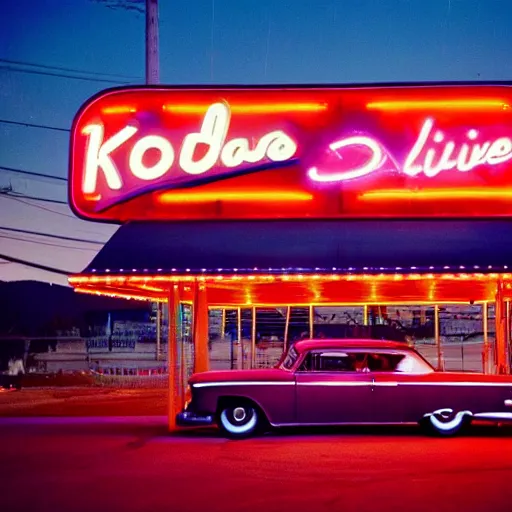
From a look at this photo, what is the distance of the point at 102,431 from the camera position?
1670 centimetres

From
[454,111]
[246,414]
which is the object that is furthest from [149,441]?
[454,111]

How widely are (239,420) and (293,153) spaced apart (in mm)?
5412

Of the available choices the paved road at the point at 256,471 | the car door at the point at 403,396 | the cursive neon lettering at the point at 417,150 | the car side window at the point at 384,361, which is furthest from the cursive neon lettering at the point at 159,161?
the car door at the point at 403,396

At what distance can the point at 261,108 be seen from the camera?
1794cm

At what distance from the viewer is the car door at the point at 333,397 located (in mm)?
14766

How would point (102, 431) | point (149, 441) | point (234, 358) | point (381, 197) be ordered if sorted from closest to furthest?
point (149, 441) < point (102, 431) < point (381, 197) < point (234, 358)

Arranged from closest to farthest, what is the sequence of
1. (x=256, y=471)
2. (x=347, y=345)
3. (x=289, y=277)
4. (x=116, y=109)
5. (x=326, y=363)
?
(x=256, y=471)
(x=326, y=363)
(x=347, y=345)
(x=289, y=277)
(x=116, y=109)

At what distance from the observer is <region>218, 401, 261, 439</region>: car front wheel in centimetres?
1504

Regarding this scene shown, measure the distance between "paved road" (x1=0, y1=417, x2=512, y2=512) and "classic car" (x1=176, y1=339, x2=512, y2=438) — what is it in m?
0.34

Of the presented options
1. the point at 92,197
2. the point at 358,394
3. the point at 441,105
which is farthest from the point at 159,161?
the point at 358,394

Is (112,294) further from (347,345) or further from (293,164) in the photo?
(347,345)

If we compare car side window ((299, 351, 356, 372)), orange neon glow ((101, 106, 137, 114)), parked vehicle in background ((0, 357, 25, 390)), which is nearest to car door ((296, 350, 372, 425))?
car side window ((299, 351, 356, 372))

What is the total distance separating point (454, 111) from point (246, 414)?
284 inches

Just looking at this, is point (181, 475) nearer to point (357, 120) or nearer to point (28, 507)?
point (28, 507)
